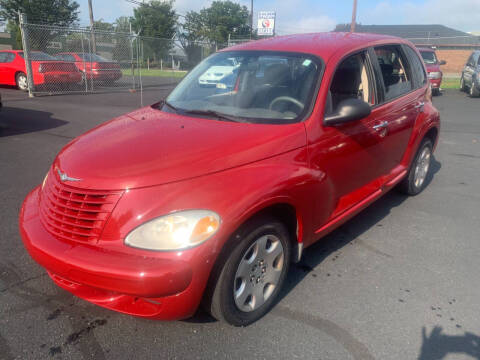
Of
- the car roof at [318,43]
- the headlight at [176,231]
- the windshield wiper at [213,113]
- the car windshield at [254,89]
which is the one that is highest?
the car roof at [318,43]

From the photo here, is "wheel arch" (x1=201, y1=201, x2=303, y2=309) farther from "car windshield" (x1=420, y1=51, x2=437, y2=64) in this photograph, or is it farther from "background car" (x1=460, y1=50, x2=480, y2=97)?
"background car" (x1=460, y1=50, x2=480, y2=97)

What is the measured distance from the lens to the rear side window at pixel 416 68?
448 centimetres

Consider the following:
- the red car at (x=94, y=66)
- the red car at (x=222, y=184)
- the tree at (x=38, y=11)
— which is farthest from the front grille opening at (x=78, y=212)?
the tree at (x=38, y=11)

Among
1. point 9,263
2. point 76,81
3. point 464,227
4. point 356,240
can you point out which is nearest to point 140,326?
point 9,263

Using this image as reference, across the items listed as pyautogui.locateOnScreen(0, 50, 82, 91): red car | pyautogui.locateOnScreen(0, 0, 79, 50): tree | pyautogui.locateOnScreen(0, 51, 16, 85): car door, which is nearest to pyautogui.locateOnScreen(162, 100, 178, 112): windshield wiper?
pyautogui.locateOnScreen(0, 50, 82, 91): red car

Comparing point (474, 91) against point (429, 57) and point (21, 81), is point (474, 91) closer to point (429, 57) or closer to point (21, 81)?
point (429, 57)

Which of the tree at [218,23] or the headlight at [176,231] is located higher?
the tree at [218,23]

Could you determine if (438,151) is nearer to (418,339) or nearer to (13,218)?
(418,339)

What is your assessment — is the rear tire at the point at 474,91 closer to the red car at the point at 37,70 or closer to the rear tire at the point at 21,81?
the red car at the point at 37,70

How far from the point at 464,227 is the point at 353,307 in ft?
6.82

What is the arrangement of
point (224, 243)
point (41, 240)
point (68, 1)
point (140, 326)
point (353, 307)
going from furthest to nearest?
point (68, 1), point (353, 307), point (140, 326), point (41, 240), point (224, 243)

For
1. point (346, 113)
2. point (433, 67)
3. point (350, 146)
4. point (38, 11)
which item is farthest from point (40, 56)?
point (38, 11)

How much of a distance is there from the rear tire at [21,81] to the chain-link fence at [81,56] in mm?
40

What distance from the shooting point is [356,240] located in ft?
12.2
